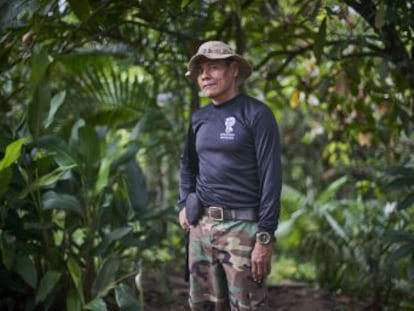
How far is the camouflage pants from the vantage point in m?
2.64

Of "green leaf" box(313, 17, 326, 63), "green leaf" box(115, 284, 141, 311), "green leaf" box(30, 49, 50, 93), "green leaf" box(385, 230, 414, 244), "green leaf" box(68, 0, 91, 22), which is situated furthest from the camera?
"green leaf" box(385, 230, 414, 244)

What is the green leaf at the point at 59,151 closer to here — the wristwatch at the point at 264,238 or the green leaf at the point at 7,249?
the green leaf at the point at 7,249

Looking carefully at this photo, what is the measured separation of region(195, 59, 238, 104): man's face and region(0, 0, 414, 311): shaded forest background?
54 cm

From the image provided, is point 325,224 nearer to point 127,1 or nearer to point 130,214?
point 130,214

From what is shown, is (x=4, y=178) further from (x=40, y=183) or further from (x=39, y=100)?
(x=39, y=100)

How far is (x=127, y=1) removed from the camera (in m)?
3.60

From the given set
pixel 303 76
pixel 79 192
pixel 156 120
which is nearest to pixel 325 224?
pixel 303 76

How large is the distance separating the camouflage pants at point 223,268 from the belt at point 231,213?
0.07 ft

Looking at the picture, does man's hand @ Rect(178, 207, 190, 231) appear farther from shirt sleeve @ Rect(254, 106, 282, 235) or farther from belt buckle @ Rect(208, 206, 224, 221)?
shirt sleeve @ Rect(254, 106, 282, 235)

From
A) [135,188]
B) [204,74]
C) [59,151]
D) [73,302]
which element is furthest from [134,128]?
[204,74]

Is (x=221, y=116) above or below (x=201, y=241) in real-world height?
above

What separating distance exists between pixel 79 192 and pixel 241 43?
1650mm

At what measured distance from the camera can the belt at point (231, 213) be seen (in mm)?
2646

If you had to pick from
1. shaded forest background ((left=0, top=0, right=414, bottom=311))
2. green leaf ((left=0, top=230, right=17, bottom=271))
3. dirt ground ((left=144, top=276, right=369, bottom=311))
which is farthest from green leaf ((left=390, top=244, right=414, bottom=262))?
green leaf ((left=0, top=230, right=17, bottom=271))
